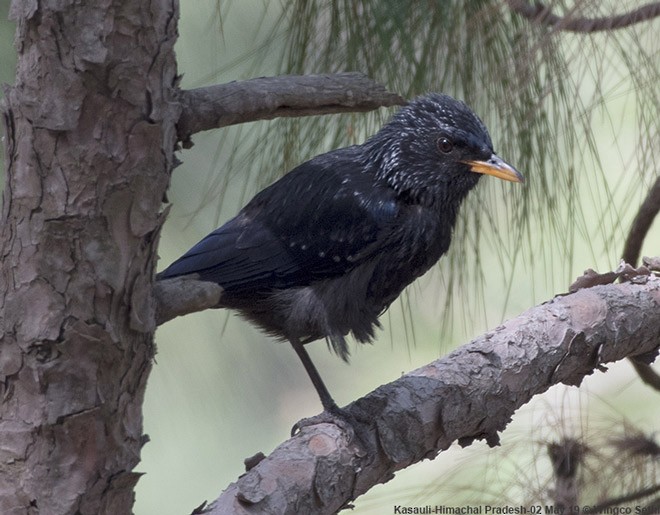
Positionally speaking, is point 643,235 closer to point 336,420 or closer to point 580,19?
point 580,19

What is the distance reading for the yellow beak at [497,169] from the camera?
1.52 metres

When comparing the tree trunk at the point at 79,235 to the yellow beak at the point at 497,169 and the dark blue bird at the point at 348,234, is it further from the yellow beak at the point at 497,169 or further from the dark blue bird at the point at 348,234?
the yellow beak at the point at 497,169

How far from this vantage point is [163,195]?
1.02m

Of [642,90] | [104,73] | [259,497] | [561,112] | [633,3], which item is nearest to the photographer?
[104,73]

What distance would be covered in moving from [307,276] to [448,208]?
0.27 metres

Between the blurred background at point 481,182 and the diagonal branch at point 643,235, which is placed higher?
the blurred background at point 481,182

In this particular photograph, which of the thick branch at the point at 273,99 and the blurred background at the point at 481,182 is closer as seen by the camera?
the thick branch at the point at 273,99

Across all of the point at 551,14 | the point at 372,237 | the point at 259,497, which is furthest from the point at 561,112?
the point at 259,497

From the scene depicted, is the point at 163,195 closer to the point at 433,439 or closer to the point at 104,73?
the point at 104,73

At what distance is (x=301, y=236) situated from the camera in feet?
5.19

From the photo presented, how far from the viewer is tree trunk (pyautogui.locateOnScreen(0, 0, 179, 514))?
0.94 m

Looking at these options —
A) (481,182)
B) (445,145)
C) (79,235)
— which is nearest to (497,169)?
(445,145)

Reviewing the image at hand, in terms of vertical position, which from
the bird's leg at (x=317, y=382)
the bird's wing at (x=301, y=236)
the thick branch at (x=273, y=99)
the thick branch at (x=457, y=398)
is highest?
the bird's wing at (x=301, y=236)

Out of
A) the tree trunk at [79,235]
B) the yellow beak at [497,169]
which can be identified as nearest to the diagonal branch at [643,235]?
the yellow beak at [497,169]
